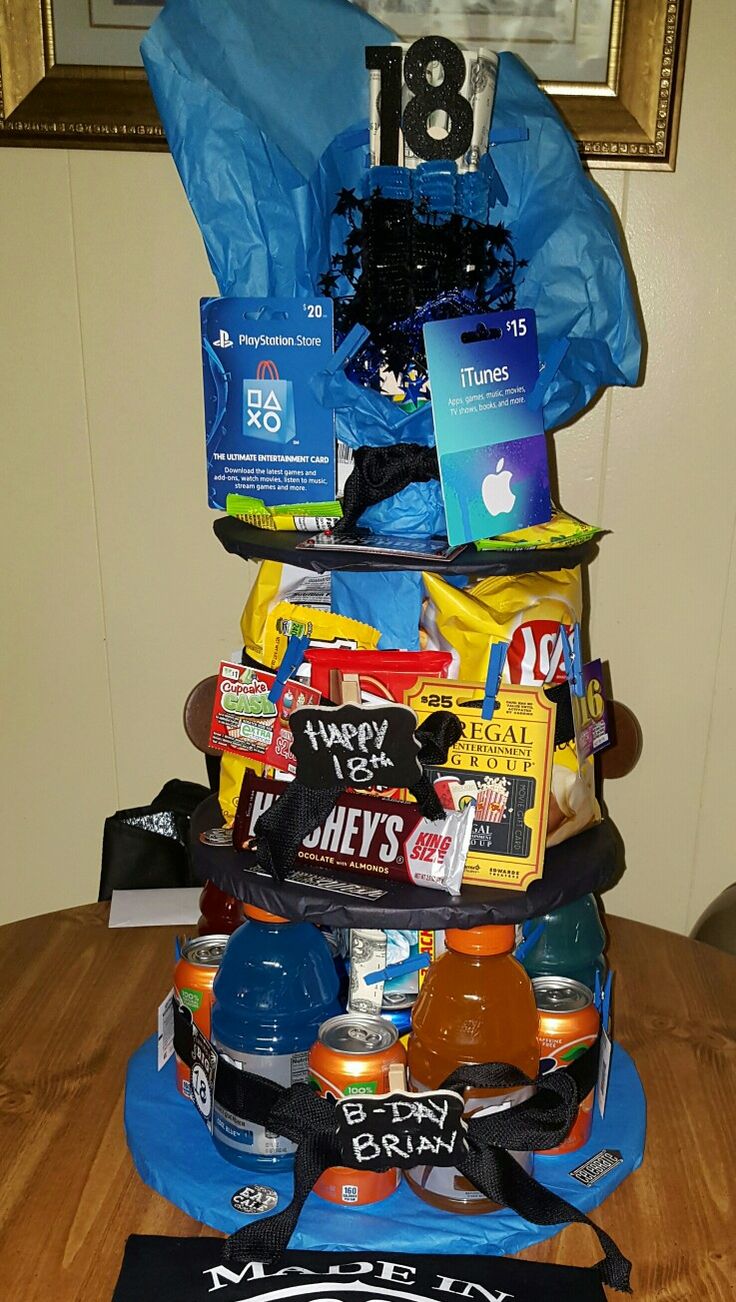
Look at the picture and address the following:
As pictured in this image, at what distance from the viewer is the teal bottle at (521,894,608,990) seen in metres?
0.99

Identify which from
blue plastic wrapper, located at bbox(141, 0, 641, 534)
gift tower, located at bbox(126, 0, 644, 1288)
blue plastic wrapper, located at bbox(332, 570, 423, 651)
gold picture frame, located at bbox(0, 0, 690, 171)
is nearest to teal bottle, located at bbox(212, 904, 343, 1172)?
gift tower, located at bbox(126, 0, 644, 1288)

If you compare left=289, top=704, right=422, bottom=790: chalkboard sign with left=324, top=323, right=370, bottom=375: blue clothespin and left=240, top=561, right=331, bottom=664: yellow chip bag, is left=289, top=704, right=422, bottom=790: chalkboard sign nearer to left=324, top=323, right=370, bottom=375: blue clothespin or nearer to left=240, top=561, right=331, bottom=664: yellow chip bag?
left=240, top=561, right=331, bottom=664: yellow chip bag

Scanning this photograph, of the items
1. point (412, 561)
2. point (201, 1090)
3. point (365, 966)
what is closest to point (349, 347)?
point (412, 561)

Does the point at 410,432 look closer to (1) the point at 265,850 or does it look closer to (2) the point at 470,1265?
(1) the point at 265,850

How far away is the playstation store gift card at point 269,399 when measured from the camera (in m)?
0.84

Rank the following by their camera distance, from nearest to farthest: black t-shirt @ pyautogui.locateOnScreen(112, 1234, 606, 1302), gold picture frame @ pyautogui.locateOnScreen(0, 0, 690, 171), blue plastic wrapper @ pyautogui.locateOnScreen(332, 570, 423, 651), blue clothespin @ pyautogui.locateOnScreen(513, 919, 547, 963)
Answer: black t-shirt @ pyautogui.locateOnScreen(112, 1234, 606, 1302) → blue plastic wrapper @ pyautogui.locateOnScreen(332, 570, 423, 651) → blue clothespin @ pyautogui.locateOnScreen(513, 919, 547, 963) → gold picture frame @ pyautogui.locateOnScreen(0, 0, 690, 171)

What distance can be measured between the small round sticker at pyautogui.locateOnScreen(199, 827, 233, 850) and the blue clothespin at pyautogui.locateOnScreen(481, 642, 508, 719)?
24cm

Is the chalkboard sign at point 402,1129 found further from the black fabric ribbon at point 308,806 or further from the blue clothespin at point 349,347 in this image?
the blue clothespin at point 349,347

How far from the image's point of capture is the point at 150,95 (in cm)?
128

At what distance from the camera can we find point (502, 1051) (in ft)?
2.77

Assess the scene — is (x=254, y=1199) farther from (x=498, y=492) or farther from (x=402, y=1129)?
(x=498, y=492)

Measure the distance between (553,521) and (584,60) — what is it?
2.23 feet

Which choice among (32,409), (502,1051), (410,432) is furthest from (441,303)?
(32,409)

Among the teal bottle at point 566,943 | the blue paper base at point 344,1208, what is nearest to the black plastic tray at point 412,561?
the teal bottle at point 566,943
